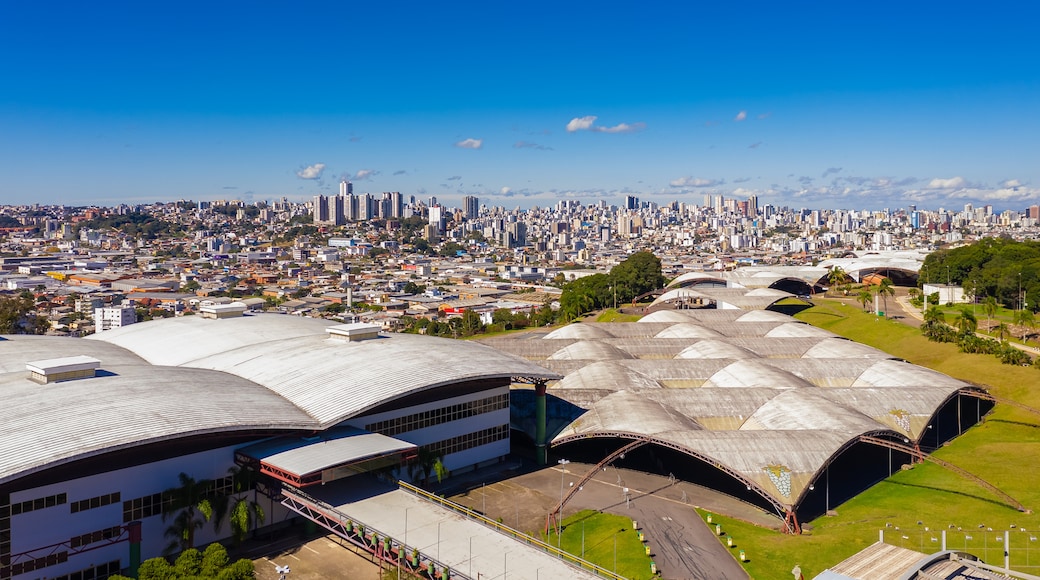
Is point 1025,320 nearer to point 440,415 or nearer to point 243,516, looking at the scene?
point 440,415

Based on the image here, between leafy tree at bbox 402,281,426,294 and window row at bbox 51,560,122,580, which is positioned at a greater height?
window row at bbox 51,560,122,580

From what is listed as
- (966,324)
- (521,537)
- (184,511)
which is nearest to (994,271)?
(966,324)

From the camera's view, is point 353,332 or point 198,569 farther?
point 353,332

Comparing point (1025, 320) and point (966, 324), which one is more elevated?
point (1025, 320)

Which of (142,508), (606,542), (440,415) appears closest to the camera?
(142,508)

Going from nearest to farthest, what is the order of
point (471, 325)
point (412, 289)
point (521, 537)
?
point (521, 537) → point (471, 325) → point (412, 289)

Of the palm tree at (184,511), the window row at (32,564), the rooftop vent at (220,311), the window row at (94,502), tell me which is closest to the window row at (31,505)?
the window row at (94,502)

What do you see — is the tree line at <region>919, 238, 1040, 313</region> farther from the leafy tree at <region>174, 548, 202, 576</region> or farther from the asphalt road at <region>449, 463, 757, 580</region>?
the leafy tree at <region>174, 548, 202, 576</region>

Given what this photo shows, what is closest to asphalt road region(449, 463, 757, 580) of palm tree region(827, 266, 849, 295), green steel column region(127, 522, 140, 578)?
green steel column region(127, 522, 140, 578)
